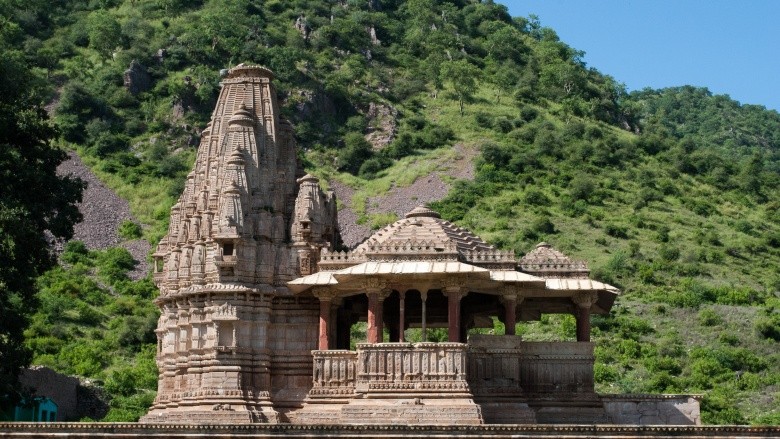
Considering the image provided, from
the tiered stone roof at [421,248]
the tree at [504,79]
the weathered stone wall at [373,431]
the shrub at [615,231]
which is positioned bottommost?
the weathered stone wall at [373,431]

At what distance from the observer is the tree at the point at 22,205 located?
3192 centimetres

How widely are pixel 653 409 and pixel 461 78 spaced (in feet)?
296

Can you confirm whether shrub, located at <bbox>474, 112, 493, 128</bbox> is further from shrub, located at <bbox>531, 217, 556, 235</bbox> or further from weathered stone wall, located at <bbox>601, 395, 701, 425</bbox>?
weathered stone wall, located at <bbox>601, 395, 701, 425</bbox>

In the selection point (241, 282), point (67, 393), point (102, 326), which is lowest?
point (67, 393)

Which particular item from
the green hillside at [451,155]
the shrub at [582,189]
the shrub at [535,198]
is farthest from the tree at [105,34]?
the shrub at [582,189]

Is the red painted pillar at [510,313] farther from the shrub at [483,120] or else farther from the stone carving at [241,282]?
the shrub at [483,120]

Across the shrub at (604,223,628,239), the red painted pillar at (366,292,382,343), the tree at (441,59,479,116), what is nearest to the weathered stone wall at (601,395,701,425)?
the red painted pillar at (366,292,382,343)

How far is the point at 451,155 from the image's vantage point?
345ft

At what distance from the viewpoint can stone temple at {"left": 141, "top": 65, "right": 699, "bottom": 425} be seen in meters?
28.8

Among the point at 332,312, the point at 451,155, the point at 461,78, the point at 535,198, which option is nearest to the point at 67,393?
the point at 332,312

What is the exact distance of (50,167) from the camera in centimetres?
3559

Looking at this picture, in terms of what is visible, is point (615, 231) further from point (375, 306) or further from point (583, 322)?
point (375, 306)

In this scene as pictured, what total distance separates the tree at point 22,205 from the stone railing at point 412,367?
9401 millimetres

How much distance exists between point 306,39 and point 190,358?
326 feet
